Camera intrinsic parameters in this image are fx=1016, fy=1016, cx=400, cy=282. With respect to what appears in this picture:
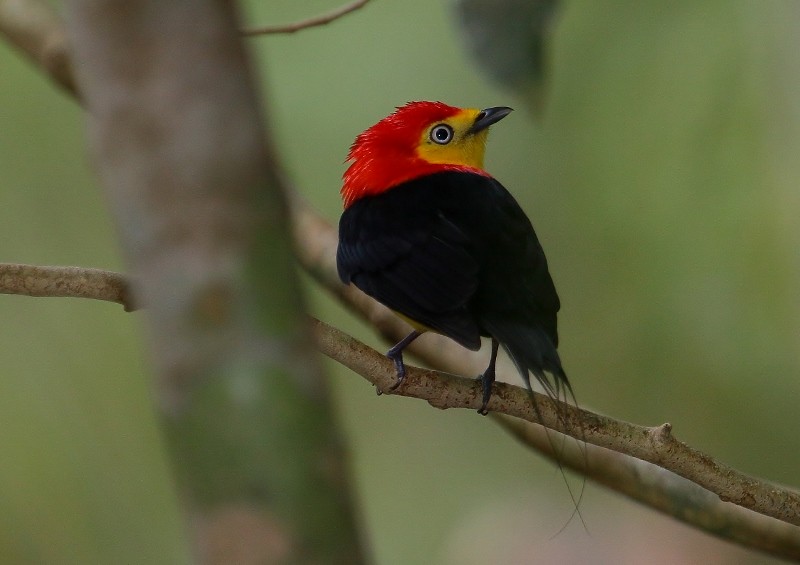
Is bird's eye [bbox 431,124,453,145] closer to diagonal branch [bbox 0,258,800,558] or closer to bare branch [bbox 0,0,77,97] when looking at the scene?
diagonal branch [bbox 0,258,800,558]

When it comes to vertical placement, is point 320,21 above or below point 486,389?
above

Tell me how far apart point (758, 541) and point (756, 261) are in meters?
1.55

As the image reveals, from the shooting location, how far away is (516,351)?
2.17 meters

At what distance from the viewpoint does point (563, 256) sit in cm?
439

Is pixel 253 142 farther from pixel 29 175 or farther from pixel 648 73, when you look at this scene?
pixel 29 175

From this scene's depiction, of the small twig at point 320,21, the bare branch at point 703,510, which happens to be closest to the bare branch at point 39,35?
the small twig at point 320,21

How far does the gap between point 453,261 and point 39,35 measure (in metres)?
1.74

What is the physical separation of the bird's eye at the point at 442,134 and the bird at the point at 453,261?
0.08 m

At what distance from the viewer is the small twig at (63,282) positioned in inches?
70.2

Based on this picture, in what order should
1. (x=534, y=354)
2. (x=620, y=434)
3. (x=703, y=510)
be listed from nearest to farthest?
1. (x=620, y=434)
2. (x=534, y=354)
3. (x=703, y=510)

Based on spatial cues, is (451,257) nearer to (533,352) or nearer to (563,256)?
(533,352)

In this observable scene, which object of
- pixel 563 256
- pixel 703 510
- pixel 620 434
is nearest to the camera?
pixel 620 434

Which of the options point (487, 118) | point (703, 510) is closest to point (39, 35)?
point (487, 118)

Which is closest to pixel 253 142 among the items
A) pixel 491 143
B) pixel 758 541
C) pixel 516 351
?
pixel 516 351
